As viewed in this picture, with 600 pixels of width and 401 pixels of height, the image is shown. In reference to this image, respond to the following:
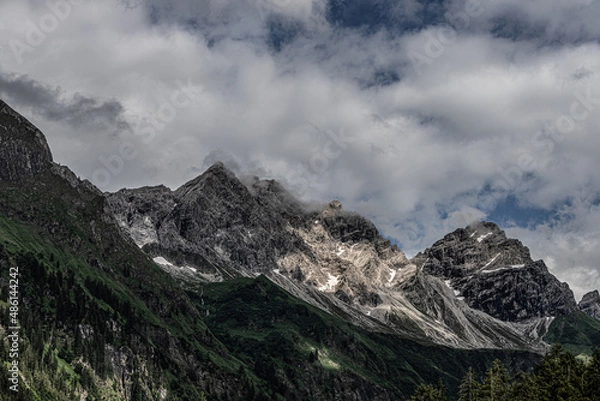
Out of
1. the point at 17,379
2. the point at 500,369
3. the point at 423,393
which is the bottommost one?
the point at 17,379

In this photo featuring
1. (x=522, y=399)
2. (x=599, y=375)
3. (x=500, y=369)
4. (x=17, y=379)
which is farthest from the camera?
(x=17, y=379)

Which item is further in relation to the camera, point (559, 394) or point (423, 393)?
point (423, 393)

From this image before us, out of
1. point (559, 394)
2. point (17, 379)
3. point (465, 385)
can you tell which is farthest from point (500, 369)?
point (17, 379)

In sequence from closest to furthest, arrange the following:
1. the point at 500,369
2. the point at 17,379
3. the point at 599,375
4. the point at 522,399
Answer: the point at 599,375, the point at 522,399, the point at 500,369, the point at 17,379

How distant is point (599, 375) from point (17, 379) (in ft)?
556

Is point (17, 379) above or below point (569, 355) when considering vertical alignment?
below

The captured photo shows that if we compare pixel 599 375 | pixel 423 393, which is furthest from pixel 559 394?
pixel 423 393

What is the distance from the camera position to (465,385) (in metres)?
122

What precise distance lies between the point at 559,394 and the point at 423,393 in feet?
86.0

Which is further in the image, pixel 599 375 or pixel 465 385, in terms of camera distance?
pixel 465 385

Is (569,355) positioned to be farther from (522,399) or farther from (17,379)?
(17,379)

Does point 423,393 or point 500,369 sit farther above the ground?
point 500,369

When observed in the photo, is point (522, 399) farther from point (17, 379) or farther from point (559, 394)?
point (17, 379)

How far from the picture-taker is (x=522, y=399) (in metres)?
108
